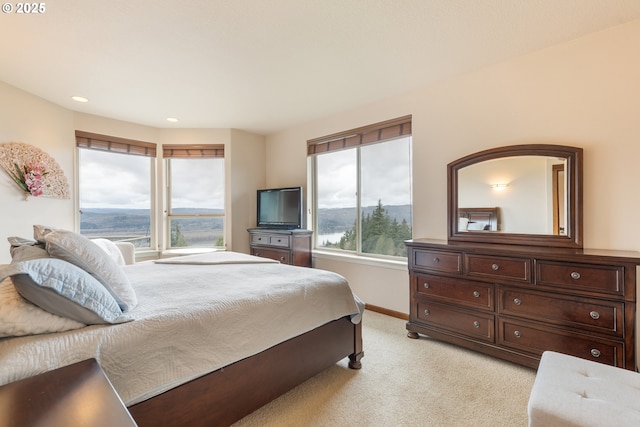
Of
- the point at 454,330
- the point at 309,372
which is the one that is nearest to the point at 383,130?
the point at 454,330

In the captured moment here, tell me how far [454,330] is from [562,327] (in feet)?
2.45

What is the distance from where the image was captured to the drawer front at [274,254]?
3.84 metres

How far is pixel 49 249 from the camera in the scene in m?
1.26

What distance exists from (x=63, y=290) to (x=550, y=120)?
331 centimetres

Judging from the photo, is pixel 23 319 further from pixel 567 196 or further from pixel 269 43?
pixel 567 196

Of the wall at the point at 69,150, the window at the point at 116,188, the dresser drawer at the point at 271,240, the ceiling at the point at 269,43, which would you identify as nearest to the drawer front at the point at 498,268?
the ceiling at the point at 269,43

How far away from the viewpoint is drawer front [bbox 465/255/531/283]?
2106 mm

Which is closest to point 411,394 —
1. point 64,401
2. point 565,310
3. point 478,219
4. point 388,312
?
point 565,310

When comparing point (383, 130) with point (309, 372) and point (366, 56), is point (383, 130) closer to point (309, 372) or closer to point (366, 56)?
point (366, 56)

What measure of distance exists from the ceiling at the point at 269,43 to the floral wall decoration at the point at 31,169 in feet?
2.12

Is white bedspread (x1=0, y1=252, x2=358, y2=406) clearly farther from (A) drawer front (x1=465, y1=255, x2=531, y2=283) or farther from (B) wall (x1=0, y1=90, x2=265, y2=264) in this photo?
(B) wall (x1=0, y1=90, x2=265, y2=264)

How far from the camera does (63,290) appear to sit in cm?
111

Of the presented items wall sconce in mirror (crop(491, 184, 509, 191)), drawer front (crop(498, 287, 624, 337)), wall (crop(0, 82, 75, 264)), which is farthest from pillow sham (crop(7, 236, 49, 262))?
wall sconce in mirror (crop(491, 184, 509, 191))

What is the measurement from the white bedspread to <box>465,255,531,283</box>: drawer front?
1.05 metres
